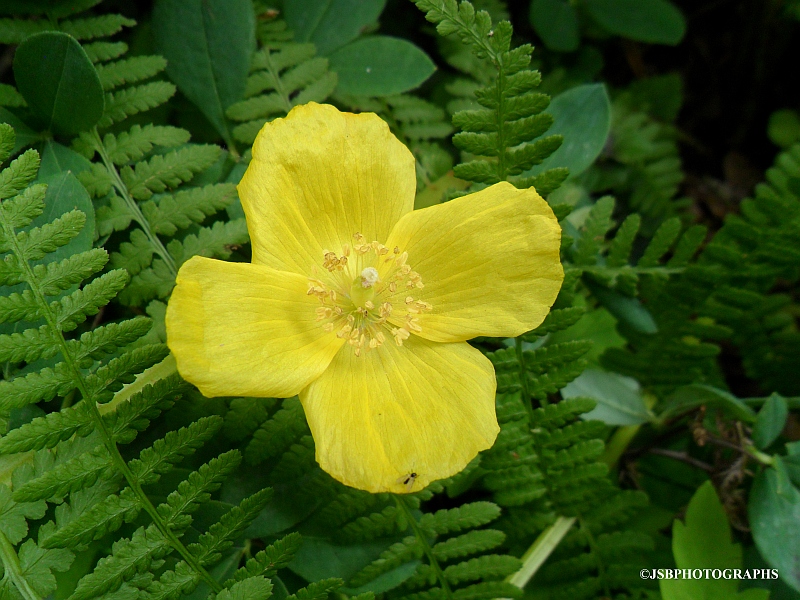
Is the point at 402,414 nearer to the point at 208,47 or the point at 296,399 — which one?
the point at 296,399

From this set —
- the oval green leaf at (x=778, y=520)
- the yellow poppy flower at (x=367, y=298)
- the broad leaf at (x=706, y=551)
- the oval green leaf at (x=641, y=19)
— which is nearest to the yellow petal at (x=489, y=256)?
the yellow poppy flower at (x=367, y=298)

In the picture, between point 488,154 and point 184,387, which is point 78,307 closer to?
point 184,387

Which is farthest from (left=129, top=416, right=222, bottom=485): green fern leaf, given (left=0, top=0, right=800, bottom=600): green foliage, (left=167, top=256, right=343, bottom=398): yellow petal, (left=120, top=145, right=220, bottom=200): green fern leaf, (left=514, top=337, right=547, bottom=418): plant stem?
(left=514, top=337, right=547, bottom=418): plant stem

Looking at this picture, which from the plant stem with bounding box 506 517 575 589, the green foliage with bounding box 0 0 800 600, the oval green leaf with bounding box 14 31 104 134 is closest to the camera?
the green foliage with bounding box 0 0 800 600

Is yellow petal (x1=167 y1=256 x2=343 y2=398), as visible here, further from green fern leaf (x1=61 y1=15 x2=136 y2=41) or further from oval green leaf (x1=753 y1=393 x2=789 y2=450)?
oval green leaf (x1=753 y1=393 x2=789 y2=450)

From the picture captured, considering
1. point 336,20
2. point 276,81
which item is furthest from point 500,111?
point 336,20

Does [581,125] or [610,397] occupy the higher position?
[581,125]

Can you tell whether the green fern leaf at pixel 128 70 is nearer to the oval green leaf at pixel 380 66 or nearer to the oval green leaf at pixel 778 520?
the oval green leaf at pixel 380 66
